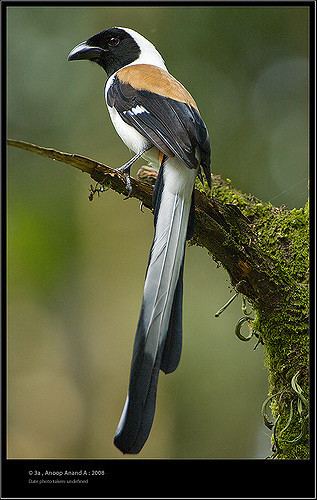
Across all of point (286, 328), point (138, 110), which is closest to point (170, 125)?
point (138, 110)

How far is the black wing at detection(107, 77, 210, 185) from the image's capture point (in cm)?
176

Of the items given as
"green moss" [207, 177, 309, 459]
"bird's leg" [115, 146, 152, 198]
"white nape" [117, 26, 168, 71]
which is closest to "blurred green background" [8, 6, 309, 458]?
"white nape" [117, 26, 168, 71]

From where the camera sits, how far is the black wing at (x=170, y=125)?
1765mm

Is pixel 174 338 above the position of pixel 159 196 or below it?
below

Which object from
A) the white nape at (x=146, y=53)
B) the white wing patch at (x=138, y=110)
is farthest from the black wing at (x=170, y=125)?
the white nape at (x=146, y=53)

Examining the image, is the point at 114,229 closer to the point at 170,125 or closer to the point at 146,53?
the point at 146,53

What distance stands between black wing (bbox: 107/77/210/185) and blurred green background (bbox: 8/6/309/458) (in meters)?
0.32

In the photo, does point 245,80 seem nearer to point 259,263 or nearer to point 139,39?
point 139,39

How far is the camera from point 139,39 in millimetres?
2254

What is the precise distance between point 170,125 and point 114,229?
1.16m

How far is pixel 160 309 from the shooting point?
1.66 metres

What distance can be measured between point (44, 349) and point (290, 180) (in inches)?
47.5

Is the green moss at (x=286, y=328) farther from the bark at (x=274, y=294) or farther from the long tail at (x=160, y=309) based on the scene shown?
the long tail at (x=160, y=309)

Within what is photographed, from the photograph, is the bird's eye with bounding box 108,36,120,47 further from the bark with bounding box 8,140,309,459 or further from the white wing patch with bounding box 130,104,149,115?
the bark with bounding box 8,140,309,459
